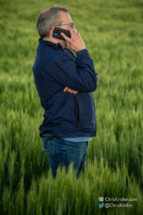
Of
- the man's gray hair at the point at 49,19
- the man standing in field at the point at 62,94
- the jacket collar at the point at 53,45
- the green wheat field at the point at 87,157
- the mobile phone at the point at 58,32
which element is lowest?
the green wheat field at the point at 87,157

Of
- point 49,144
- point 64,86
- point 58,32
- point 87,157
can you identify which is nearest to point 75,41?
point 58,32

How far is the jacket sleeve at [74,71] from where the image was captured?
4.26ft

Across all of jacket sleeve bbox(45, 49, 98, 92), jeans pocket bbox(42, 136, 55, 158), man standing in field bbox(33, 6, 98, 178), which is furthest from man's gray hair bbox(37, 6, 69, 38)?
jeans pocket bbox(42, 136, 55, 158)

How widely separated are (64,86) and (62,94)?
0.17 feet

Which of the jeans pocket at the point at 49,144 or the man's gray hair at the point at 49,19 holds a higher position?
the man's gray hair at the point at 49,19

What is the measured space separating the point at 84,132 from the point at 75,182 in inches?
11.5

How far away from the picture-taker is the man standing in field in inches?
52.9

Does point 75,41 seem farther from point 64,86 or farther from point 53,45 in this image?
point 64,86

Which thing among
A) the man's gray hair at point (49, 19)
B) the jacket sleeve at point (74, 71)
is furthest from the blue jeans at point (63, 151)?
the man's gray hair at point (49, 19)

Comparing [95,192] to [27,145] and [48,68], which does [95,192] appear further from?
[27,145]

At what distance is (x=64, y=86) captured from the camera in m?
1.41

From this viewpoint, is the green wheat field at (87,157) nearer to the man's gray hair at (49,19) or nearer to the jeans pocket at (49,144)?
the jeans pocket at (49,144)

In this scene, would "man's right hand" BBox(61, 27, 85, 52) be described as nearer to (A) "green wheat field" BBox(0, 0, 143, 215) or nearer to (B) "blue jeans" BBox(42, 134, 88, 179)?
(A) "green wheat field" BBox(0, 0, 143, 215)

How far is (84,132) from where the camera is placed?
55.9 inches
